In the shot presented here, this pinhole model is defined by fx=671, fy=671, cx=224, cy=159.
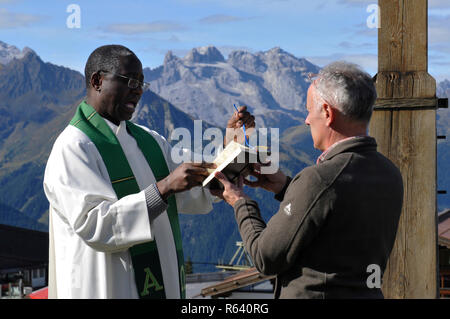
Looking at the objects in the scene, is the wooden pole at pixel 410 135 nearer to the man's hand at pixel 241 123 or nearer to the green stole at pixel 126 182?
the man's hand at pixel 241 123

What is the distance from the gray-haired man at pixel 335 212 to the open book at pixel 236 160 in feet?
1.36

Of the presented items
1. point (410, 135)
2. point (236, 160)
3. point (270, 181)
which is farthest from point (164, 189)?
point (410, 135)

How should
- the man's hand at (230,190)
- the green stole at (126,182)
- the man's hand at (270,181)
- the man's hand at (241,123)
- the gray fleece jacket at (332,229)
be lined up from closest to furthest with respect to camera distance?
the gray fleece jacket at (332,229), the man's hand at (230,190), the green stole at (126,182), the man's hand at (270,181), the man's hand at (241,123)

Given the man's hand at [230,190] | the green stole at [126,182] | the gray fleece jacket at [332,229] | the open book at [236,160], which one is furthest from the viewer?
the green stole at [126,182]

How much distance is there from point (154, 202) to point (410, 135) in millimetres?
2222

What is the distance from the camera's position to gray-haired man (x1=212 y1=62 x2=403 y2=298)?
2.96m

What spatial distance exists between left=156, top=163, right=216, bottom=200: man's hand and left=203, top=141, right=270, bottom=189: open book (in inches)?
1.6

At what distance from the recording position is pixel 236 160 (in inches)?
139

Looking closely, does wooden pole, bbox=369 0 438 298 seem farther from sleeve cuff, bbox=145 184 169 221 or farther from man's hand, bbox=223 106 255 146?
sleeve cuff, bbox=145 184 169 221

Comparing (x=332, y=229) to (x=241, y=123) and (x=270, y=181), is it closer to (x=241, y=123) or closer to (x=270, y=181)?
(x=270, y=181)

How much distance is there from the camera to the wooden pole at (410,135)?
4.90 m

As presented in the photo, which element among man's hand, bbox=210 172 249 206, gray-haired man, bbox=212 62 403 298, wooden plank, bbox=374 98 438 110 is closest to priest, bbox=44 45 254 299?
man's hand, bbox=210 172 249 206

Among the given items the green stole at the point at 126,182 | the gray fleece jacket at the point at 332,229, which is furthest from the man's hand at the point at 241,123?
the gray fleece jacket at the point at 332,229
